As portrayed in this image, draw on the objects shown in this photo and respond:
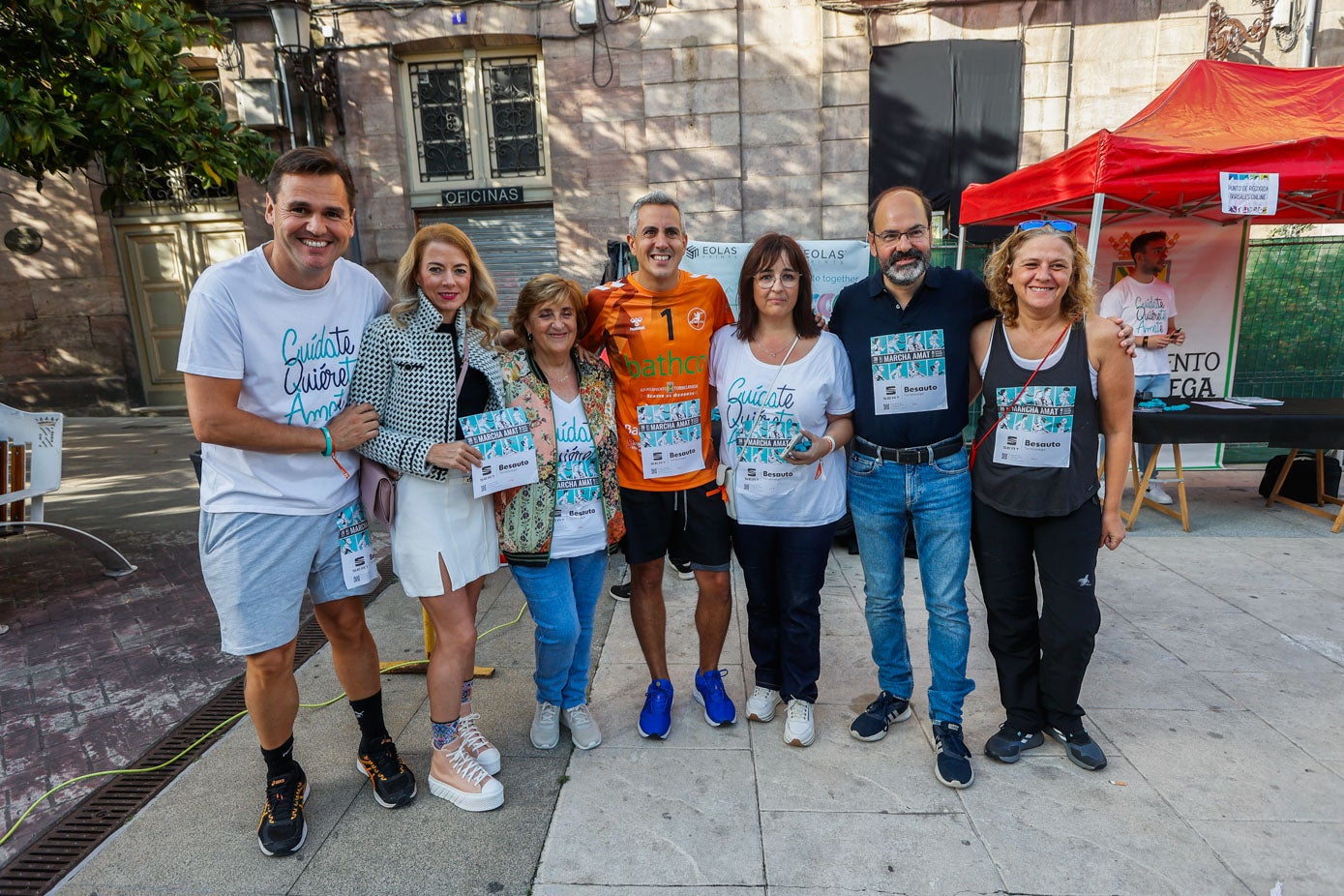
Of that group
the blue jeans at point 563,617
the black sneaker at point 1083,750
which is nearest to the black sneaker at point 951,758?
the black sneaker at point 1083,750

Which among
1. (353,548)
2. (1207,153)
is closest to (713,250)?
(1207,153)

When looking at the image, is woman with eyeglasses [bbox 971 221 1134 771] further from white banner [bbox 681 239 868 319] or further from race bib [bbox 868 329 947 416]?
white banner [bbox 681 239 868 319]

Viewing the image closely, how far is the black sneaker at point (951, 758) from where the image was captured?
8.35ft

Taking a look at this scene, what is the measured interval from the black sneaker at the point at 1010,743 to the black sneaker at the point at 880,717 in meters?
0.33


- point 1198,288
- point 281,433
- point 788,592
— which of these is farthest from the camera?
point 1198,288

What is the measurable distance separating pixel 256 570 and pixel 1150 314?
6619 mm

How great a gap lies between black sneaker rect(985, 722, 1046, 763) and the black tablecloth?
11.2 feet

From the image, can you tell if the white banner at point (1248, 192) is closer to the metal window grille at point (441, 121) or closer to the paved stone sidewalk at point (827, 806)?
the paved stone sidewalk at point (827, 806)

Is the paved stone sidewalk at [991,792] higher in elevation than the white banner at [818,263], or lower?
lower

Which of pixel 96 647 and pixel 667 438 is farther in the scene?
pixel 96 647

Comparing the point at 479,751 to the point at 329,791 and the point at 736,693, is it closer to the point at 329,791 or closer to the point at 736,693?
the point at 329,791

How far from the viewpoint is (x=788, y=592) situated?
281 cm

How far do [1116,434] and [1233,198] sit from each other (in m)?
3.08

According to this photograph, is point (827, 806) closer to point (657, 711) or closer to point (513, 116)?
point (657, 711)
